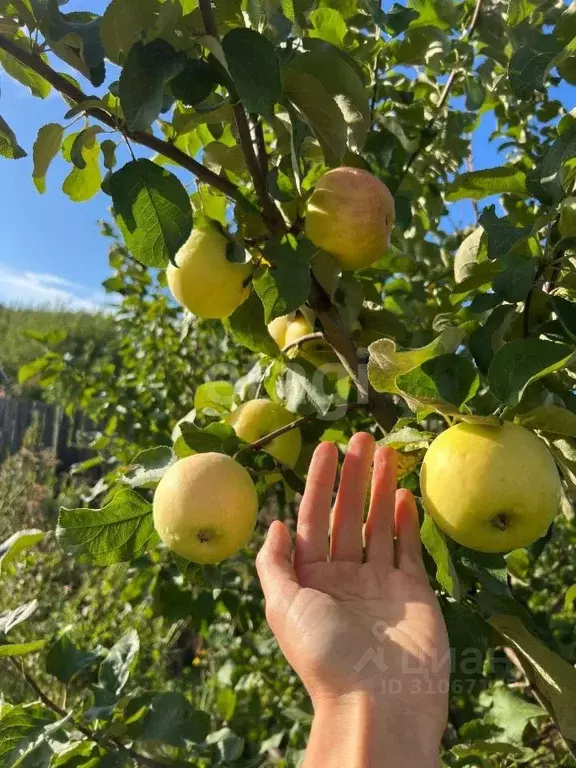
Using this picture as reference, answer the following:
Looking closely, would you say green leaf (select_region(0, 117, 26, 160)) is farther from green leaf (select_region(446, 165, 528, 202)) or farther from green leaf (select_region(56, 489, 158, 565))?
green leaf (select_region(446, 165, 528, 202))

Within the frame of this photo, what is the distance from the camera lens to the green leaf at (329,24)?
1.42m

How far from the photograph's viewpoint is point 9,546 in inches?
49.6

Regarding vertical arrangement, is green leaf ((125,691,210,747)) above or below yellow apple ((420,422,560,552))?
below

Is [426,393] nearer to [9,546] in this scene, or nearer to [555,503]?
[555,503]

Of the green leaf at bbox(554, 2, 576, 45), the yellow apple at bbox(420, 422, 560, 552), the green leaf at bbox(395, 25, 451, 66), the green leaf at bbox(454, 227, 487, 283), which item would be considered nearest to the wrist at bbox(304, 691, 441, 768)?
the yellow apple at bbox(420, 422, 560, 552)

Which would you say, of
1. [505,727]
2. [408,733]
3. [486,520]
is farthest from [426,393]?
[505,727]

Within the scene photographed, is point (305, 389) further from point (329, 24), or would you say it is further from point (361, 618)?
point (329, 24)

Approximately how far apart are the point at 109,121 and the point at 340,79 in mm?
387

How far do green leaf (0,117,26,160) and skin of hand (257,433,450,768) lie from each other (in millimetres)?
691

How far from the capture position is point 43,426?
8.77 metres

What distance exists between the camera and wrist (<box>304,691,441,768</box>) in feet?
3.00

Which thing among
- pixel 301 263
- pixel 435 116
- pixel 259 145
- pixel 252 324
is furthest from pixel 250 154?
pixel 435 116

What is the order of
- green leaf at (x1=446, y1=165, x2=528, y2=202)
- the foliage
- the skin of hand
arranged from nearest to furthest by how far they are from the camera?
the skin of hand → green leaf at (x1=446, y1=165, x2=528, y2=202) → the foliage

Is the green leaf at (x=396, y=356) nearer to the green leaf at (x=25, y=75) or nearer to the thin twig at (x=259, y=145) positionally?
the thin twig at (x=259, y=145)
